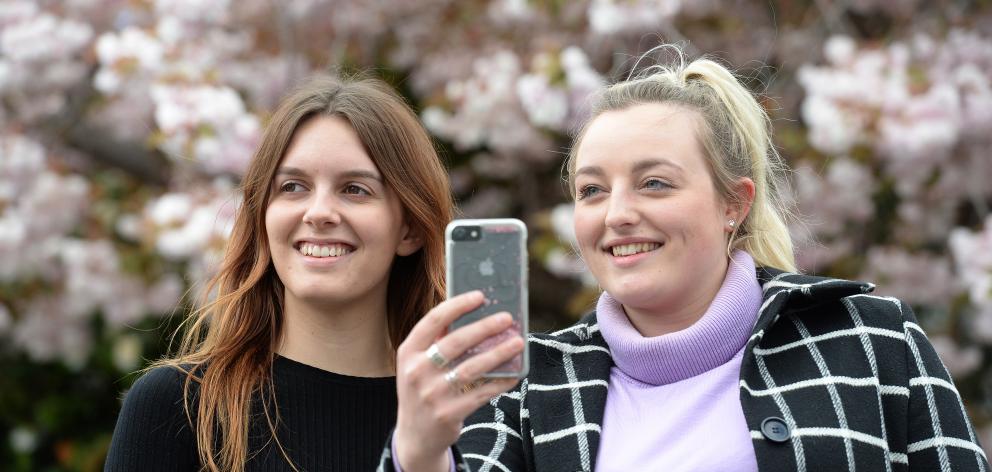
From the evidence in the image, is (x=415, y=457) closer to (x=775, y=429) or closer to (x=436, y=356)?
(x=436, y=356)

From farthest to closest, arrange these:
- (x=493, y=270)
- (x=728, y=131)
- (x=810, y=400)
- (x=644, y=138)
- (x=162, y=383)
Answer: (x=162, y=383)
(x=728, y=131)
(x=644, y=138)
(x=810, y=400)
(x=493, y=270)

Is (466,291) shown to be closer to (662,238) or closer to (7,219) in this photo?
(662,238)

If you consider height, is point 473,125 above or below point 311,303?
above

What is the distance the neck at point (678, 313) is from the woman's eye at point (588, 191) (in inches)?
8.8

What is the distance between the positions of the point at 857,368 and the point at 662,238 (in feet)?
1.34

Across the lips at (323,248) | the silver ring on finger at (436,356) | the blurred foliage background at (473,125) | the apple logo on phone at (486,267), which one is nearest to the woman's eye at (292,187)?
the lips at (323,248)

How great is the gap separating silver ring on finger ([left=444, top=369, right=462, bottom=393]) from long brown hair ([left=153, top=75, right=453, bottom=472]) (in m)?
0.72

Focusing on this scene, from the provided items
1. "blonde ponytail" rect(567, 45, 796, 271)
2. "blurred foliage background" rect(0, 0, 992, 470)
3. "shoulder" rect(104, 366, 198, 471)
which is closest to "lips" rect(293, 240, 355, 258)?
"shoulder" rect(104, 366, 198, 471)

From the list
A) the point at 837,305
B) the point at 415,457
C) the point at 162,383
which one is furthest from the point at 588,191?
the point at 162,383

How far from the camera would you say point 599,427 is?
2.11m

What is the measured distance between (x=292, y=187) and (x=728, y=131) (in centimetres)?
90

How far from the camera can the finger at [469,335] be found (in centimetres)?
177

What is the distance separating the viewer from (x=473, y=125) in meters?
5.25

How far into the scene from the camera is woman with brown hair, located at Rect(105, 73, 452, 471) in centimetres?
238
